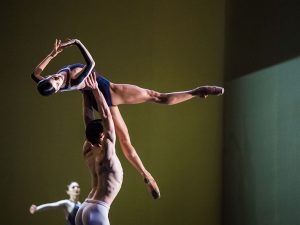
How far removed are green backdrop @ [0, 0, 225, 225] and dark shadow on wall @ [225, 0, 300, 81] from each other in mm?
85

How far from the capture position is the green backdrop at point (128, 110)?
241 cm

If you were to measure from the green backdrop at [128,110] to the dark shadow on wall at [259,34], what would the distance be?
0.28 feet

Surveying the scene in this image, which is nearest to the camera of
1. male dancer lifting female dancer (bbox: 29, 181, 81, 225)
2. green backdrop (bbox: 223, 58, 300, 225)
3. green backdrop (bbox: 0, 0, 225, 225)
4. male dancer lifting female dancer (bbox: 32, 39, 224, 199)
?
male dancer lifting female dancer (bbox: 32, 39, 224, 199)

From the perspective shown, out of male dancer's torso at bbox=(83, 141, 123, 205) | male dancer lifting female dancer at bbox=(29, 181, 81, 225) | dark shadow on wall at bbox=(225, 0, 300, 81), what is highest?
dark shadow on wall at bbox=(225, 0, 300, 81)

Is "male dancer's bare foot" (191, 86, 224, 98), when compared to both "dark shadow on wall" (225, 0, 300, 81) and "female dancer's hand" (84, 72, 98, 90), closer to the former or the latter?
"female dancer's hand" (84, 72, 98, 90)

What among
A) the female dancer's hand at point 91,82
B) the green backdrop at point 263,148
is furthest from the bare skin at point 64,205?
the green backdrop at point 263,148

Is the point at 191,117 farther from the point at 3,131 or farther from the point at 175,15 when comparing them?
the point at 3,131

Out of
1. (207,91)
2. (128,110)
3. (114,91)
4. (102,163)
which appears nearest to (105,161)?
(102,163)

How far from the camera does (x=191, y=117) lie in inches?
103

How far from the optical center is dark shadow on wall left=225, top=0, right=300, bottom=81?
7.02ft

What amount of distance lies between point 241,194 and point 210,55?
0.81 m

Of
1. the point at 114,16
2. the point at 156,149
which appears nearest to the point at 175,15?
the point at 114,16

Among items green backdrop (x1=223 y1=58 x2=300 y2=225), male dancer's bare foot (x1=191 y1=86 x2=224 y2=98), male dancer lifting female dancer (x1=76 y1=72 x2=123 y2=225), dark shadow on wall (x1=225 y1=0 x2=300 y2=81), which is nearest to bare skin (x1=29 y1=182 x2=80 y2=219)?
male dancer lifting female dancer (x1=76 y1=72 x2=123 y2=225)

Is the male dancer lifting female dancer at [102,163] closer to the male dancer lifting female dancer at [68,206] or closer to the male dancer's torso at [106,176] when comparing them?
the male dancer's torso at [106,176]
